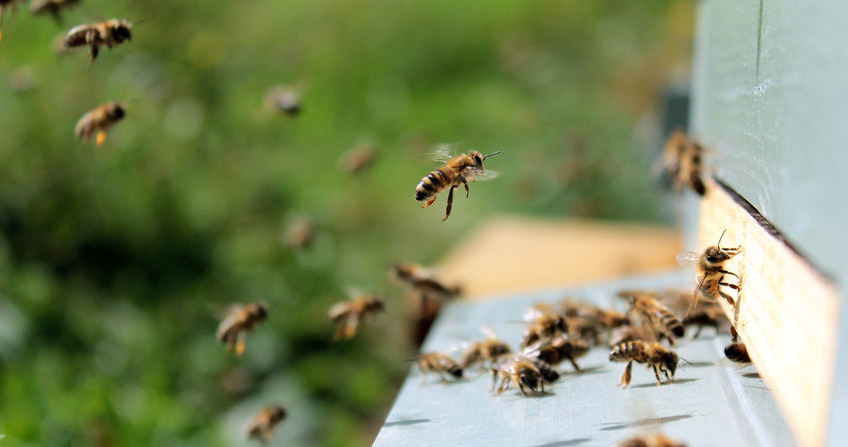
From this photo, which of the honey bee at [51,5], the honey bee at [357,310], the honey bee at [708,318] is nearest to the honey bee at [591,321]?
the honey bee at [708,318]

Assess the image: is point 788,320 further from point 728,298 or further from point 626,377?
point 626,377

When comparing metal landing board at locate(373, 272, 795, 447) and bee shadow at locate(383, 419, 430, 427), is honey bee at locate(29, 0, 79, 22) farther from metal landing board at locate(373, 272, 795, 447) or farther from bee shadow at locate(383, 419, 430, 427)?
bee shadow at locate(383, 419, 430, 427)

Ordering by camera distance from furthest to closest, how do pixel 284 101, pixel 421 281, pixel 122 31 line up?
pixel 284 101 → pixel 421 281 → pixel 122 31

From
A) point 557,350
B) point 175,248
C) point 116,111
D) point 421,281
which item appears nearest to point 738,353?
point 557,350

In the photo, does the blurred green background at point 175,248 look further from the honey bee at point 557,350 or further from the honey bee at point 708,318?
the honey bee at point 708,318

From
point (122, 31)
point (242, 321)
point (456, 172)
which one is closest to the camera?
point (456, 172)

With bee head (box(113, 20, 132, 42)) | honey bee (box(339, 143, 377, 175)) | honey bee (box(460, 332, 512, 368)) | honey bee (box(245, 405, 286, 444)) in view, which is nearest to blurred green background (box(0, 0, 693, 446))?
honey bee (box(339, 143, 377, 175))
